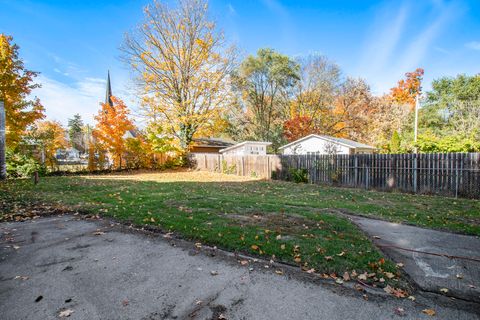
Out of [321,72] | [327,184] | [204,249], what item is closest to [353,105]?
[321,72]

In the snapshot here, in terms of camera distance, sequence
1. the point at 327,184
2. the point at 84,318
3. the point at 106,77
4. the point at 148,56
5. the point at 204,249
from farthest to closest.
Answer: the point at 106,77, the point at 148,56, the point at 327,184, the point at 204,249, the point at 84,318

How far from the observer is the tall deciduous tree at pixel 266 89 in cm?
3055

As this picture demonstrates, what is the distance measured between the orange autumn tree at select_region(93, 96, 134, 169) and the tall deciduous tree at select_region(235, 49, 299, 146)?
14264mm

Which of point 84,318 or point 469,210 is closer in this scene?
point 84,318

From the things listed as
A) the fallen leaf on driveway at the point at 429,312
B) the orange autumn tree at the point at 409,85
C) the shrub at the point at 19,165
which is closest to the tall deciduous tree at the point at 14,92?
the shrub at the point at 19,165

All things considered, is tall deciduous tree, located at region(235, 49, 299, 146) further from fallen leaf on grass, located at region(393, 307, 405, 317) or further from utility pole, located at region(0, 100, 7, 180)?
fallen leaf on grass, located at region(393, 307, 405, 317)

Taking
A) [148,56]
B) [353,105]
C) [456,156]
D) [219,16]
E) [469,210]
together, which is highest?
[219,16]

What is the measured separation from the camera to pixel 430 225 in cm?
537

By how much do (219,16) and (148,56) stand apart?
23.3 feet

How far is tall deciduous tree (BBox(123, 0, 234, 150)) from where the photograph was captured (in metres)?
21.4

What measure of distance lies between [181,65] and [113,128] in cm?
800

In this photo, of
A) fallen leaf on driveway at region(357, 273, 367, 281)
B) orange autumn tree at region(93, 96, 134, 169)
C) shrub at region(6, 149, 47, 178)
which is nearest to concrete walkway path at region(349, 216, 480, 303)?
fallen leaf on driveway at region(357, 273, 367, 281)

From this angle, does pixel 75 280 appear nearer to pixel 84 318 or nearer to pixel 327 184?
pixel 84 318

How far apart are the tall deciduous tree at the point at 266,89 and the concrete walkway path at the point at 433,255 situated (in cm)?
2687
